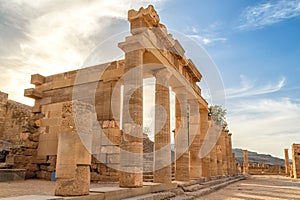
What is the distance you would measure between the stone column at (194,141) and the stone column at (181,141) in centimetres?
209

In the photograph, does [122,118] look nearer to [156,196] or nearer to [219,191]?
[156,196]

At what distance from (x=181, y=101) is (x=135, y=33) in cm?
547

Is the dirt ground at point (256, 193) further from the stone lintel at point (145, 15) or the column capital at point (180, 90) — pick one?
the stone lintel at point (145, 15)

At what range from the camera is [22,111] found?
19.6 metres

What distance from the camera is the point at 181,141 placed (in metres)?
13.5

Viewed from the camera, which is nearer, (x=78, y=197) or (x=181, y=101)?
(x=78, y=197)

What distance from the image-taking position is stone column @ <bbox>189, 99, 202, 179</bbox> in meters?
15.2

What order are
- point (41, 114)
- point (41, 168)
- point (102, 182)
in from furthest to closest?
point (41, 114) < point (41, 168) < point (102, 182)

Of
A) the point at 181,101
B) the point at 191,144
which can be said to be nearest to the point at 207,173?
the point at 191,144

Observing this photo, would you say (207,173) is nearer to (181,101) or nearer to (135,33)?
(181,101)

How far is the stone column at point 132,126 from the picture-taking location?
811cm

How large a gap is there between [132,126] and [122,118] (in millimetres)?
507

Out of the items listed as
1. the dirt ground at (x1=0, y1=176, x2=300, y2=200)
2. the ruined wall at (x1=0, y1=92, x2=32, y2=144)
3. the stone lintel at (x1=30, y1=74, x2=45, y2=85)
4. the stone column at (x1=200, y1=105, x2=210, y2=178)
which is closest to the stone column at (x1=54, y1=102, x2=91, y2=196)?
the dirt ground at (x1=0, y1=176, x2=300, y2=200)

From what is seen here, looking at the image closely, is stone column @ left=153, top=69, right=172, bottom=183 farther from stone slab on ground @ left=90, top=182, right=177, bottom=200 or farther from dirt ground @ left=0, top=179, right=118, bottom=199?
dirt ground @ left=0, top=179, right=118, bottom=199
